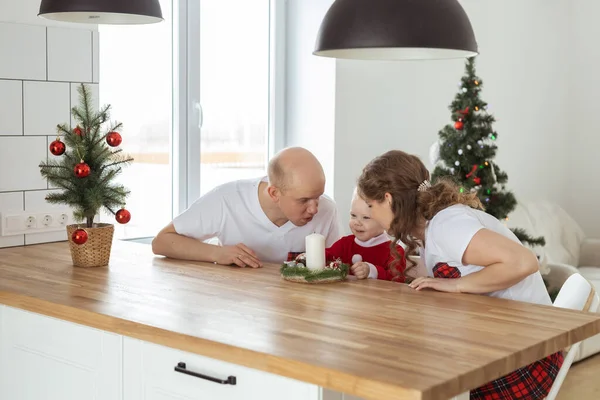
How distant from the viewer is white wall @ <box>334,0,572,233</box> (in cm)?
457

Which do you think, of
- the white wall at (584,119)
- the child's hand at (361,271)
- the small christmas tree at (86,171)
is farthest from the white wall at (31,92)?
the white wall at (584,119)

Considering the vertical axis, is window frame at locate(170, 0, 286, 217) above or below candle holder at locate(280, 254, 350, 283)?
above

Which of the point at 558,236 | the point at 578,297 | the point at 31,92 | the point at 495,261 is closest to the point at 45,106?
the point at 31,92

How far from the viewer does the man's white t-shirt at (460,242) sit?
88.2 inches

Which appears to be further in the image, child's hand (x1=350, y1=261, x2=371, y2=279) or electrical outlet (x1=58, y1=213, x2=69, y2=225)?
electrical outlet (x1=58, y1=213, x2=69, y2=225)

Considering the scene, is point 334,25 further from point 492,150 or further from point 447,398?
point 492,150

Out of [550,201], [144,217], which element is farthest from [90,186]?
[550,201]

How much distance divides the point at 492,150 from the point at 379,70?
31.6 inches

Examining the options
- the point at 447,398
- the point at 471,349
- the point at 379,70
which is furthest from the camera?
the point at 379,70

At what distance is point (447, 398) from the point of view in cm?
148

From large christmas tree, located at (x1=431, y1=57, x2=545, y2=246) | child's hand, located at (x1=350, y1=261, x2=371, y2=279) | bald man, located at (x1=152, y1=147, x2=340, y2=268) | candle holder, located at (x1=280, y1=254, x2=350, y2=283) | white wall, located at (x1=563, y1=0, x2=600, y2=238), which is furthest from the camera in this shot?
white wall, located at (x1=563, y1=0, x2=600, y2=238)

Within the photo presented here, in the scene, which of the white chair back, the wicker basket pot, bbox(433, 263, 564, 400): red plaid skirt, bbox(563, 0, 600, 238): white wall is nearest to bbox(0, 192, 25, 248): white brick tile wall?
the wicker basket pot

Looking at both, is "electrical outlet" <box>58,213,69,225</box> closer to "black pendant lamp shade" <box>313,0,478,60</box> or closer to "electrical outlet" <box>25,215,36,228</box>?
"electrical outlet" <box>25,215,36,228</box>

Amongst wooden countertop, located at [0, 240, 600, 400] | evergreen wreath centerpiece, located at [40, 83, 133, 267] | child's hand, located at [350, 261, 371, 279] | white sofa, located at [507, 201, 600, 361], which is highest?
evergreen wreath centerpiece, located at [40, 83, 133, 267]
